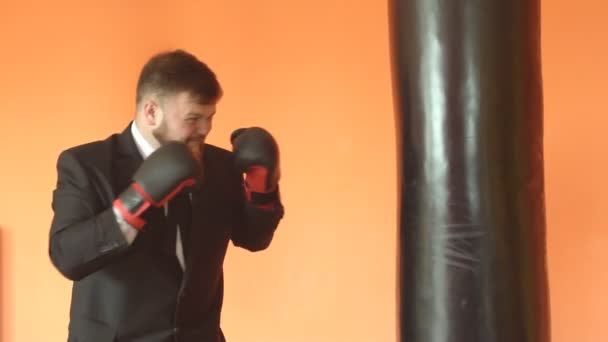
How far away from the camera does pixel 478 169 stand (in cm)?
128

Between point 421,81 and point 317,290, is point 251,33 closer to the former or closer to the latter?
point 317,290

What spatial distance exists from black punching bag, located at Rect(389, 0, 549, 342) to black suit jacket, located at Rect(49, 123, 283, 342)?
1.46 feet

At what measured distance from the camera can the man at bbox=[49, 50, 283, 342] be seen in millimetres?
1206

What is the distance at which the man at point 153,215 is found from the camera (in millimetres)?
1206

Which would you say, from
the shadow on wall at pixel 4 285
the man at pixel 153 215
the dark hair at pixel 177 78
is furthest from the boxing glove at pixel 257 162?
the shadow on wall at pixel 4 285

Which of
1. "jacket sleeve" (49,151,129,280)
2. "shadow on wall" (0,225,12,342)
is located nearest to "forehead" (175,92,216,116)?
"jacket sleeve" (49,151,129,280)

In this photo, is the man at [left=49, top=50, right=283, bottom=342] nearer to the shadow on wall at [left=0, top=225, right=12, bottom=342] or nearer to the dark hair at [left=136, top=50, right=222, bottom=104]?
the dark hair at [left=136, top=50, right=222, bottom=104]

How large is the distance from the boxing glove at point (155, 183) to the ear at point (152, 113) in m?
A: 0.13

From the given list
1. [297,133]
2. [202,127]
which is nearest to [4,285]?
[297,133]

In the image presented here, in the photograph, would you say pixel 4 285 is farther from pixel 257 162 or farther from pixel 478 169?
pixel 478 169

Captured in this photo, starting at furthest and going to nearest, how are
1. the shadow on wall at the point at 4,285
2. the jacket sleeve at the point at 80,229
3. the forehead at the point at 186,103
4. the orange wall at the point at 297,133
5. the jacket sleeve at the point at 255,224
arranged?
the shadow on wall at the point at 4,285, the orange wall at the point at 297,133, the jacket sleeve at the point at 255,224, the forehead at the point at 186,103, the jacket sleeve at the point at 80,229

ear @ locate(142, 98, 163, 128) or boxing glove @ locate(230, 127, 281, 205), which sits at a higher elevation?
ear @ locate(142, 98, 163, 128)

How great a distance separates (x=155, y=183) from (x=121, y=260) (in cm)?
21

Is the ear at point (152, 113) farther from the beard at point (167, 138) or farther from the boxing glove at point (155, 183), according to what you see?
the boxing glove at point (155, 183)
